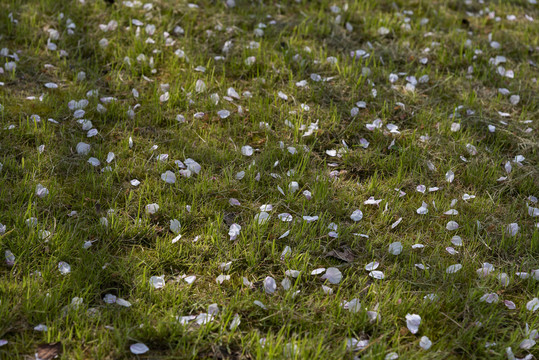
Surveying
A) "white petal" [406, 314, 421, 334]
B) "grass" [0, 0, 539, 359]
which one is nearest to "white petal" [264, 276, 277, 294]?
"grass" [0, 0, 539, 359]

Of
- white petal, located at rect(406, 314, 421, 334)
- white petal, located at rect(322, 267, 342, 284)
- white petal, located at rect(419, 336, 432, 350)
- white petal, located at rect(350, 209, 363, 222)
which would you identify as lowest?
white petal, located at rect(419, 336, 432, 350)

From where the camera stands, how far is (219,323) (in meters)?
2.16

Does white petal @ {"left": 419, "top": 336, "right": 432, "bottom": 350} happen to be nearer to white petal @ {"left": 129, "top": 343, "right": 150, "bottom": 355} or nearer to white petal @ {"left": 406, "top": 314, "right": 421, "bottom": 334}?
white petal @ {"left": 406, "top": 314, "right": 421, "bottom": 334}

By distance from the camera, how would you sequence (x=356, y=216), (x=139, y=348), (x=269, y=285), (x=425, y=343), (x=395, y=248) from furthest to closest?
(x=356, y=216)
(x=395, y=248)
(x=269, y=285)
(x=425, y=343)
(x=139, y=348)

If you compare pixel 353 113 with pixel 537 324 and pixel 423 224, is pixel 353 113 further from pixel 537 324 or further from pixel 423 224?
pixel 537 324

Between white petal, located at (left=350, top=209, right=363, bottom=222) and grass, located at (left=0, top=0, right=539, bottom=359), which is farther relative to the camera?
white petal, located at (left=350, top=209, right=363, bottom=222)

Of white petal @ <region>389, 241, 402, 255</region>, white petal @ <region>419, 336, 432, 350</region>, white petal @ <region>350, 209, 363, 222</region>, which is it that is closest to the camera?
white petal @ <region>419, 336, 432, 350</region>

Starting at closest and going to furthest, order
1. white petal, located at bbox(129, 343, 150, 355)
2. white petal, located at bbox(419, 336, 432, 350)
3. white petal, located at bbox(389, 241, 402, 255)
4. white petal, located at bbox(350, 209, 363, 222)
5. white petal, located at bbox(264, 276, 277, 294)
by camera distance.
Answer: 1. white petal, located at bbox(129, 343, 150, 355)
2. white petal, located at bbox(419, 336, 432, 350)
3. white petal, located at bbox(264, 276, 277, 294)
4. white petal, located at bbox(389, 241, 402, 255)
5. white petal, located at bbox(350, 209, 363, 222)

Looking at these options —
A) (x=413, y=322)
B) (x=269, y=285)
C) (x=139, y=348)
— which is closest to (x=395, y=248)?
(x=413, y=322)

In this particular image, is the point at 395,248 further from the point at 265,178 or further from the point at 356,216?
the point at 265,178

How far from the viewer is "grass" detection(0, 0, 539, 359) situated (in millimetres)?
2186

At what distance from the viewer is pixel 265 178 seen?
2.95 metres

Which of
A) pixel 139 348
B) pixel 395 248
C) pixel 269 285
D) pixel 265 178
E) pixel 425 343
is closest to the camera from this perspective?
pixel 139 348

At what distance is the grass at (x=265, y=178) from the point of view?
2.19m
